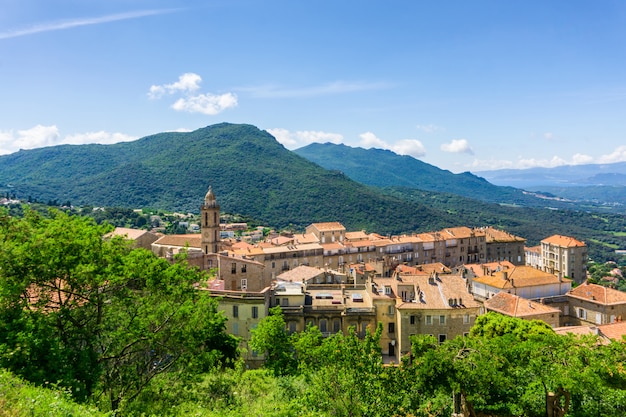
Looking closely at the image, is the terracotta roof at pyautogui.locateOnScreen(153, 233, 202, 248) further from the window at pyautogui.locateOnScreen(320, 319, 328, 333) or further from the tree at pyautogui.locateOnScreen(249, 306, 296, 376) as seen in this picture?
the tree at pyautogui.locateOnScreen(249, 306, 296, 376)

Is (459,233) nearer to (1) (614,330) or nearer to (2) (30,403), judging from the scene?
(1) (614,330)

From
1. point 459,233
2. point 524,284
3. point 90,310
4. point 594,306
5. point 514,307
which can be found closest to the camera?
point 90,310

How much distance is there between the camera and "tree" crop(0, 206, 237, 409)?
597 inches

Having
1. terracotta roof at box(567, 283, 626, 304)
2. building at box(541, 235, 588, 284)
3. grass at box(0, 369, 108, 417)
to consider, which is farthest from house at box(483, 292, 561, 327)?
building at box(541, 235, 588, 284)

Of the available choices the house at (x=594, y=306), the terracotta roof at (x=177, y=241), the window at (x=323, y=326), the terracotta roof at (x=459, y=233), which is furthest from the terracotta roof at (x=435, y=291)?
the terracotta roof at (x=459, y=233)

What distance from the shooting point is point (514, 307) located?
Result: 42969 mm

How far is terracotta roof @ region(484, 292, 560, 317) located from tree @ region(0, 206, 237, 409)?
105 ft

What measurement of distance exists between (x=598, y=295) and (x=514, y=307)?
46.3 ft

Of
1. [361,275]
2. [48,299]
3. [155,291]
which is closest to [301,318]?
[361,275]

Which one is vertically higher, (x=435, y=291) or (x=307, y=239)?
(x=435, y=291)

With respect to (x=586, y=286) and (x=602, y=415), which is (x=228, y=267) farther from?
(x=586, y=286)

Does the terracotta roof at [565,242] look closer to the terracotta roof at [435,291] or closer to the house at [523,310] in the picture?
the house at [523,310]

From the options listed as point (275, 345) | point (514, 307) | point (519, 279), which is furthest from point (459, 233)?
point (275, 345)

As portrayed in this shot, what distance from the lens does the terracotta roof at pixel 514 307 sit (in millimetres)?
42406
